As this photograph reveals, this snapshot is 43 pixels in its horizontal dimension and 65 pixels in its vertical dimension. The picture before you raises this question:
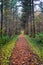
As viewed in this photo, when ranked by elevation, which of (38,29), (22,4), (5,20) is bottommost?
(38,29)

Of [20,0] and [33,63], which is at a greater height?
[20,0]

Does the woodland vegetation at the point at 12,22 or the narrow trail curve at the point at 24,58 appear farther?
the woodland vegetation at the point at 12,22

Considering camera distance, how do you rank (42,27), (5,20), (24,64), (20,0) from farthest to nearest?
1. (42,27)
2. (20,0)
3. (5,20)
4. (24,64)

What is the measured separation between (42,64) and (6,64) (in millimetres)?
1559

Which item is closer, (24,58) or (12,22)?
(24,58)

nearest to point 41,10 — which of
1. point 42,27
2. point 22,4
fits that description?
point 42,27

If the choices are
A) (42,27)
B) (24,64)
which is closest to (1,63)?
(24,64)

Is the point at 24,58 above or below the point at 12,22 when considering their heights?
above

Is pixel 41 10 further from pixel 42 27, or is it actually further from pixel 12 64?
pixel 12 64

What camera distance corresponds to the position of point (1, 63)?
28.2 feet

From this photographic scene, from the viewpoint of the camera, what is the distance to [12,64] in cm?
838

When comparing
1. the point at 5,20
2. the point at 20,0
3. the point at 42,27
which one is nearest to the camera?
the point at 5,20

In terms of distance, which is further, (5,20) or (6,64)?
(5,20)

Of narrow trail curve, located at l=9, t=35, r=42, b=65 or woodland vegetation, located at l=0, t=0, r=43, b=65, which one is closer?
narrow trail curve, located at l=9, t=35, r=42, b=65
